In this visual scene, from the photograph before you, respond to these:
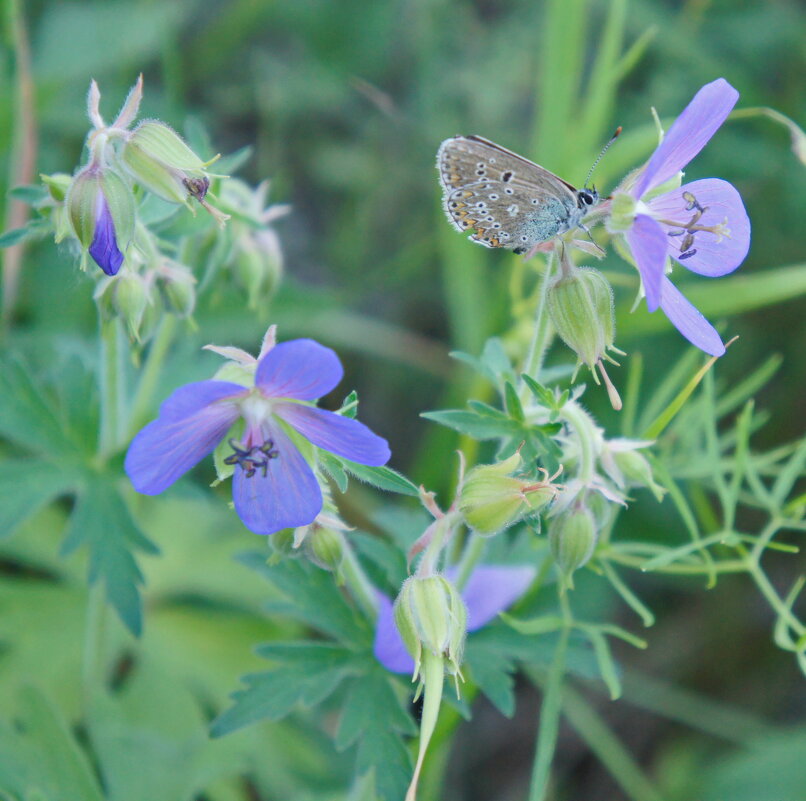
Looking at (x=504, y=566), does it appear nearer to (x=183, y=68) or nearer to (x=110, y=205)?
(x=110, y=205)

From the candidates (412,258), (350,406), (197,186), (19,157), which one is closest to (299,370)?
(350,406)

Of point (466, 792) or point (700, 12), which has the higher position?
point (700, 12)

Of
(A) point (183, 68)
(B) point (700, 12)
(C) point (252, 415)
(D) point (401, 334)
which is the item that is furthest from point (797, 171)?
(C) point (252, 415)

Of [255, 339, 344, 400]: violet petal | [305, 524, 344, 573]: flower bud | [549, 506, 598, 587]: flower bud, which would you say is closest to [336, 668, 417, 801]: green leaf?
[305, 524, 344, 573]: flower bud

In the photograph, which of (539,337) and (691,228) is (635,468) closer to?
(539,337)

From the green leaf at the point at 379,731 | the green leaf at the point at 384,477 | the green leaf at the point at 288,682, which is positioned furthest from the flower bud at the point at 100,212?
the green leaf at the point at 379,731

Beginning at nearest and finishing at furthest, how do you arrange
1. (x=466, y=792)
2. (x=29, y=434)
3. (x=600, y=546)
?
(x=600, y=546) → (x=29, y=434) → (x=466, y=792)

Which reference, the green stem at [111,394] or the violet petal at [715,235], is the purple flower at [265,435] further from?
the violet petal at [715,235]
